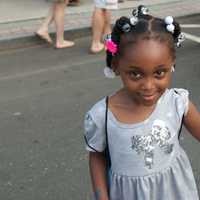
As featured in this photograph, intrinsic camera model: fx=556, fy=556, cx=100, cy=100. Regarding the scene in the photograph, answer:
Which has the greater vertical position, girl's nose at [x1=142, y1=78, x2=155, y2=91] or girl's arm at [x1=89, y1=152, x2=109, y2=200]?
girl's nose at [x1=142, y1=78, x2=155, y2=91]

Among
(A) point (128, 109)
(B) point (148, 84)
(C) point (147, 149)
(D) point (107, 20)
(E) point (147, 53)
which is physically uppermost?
(E) point (147, 53)

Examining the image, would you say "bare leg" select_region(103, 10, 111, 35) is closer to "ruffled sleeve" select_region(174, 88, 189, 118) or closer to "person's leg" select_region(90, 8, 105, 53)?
"person's leg" select_region(90, 8, 105, 53)

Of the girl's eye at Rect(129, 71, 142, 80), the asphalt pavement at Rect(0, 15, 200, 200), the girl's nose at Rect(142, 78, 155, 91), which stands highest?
the girl's eye at Rect(129, 71, 142, 80)

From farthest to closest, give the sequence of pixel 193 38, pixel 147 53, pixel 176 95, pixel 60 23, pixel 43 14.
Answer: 1. pixel 43 14
2. pixel 193 38
3. pixel 60 23
4. pixel 176 95
5. pixel 147 53

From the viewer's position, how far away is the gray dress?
6.83 ft

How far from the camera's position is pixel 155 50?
1923 mm

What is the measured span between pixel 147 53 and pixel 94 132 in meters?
0.40

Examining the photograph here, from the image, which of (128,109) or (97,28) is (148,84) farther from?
(97,28)

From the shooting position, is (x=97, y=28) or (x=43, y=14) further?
(x=43, y=14)

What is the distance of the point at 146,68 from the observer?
Answer: 6.28 ft

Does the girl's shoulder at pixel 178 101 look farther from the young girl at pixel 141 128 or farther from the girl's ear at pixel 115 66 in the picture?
the girl's ear at pixel 115 66

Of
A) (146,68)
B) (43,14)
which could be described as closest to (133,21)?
(146,68)

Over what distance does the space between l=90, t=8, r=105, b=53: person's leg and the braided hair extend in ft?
15.8

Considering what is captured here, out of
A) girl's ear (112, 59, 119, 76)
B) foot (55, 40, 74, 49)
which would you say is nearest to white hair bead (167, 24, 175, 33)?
girl's ear (112, 59, 119, 76)
